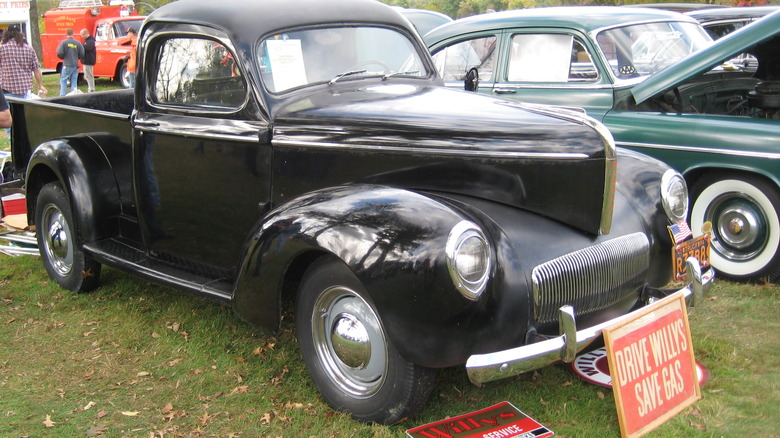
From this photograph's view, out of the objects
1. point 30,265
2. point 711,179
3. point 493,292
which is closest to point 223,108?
point 493,292

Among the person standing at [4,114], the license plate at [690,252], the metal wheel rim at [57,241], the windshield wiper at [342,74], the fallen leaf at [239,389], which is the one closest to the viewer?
the license plate at [690,252]

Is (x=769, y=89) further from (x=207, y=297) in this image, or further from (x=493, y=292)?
(x=207, y=297)

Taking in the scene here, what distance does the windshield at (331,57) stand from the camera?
3764 millimetres

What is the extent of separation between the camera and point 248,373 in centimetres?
371

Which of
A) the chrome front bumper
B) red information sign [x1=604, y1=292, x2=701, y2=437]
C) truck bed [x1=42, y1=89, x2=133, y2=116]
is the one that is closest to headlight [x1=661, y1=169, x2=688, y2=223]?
red information sign [x1=604, y1=292, x2=701, y2=437]

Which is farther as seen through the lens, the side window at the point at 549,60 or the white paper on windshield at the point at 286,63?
the side window at the point at 549,60

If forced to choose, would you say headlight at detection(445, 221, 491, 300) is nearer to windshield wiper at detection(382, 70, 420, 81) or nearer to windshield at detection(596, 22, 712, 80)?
windshield wiper at detection(382, 70, 420, 81)

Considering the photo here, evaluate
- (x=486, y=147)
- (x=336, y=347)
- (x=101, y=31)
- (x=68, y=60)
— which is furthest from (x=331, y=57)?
(x=101, y=31)

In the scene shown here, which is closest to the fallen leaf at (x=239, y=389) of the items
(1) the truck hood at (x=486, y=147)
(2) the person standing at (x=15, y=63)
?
(1) the truck hood at (x=486, y=147)

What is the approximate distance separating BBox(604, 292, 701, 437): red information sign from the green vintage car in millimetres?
1903

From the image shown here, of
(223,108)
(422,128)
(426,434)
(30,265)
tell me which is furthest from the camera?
(30,265)

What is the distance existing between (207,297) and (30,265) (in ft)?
8.20

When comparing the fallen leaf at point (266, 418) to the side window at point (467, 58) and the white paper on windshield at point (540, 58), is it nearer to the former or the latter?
the white paper on windshield at point (540, 58)

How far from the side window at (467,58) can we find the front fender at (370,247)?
3.51m
